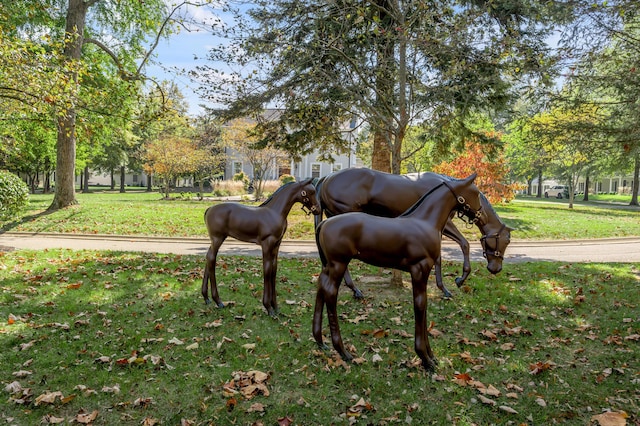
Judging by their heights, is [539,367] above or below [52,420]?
above

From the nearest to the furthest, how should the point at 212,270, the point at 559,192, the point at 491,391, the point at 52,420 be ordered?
the point at 52,420
the point at 491,391
the point at 212,270
the point at 559,192

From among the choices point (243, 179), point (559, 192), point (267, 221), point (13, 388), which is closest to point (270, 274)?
point (267, 221)

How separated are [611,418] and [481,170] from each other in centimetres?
1812

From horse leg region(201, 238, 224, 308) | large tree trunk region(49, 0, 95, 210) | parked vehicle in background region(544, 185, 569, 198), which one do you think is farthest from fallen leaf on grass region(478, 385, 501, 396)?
parked vehicle in background region(544, 185, 569, 198)

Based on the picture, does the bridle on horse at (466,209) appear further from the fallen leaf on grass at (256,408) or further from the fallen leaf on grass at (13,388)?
the fallen leaf on grass at (13,388)

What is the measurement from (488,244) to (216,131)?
38732mm

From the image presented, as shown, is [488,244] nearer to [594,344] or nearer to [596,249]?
[594,344]

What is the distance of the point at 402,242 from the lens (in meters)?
4.69

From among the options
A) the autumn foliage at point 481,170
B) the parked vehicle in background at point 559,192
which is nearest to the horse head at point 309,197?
the autumn foliage at point 481,170

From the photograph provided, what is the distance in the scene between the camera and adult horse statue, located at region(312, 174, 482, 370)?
4695 millimetres

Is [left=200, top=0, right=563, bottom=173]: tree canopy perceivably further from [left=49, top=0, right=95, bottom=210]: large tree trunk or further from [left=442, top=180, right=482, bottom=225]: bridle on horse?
[left=49, top=0, right=95, bottom=210]: large tree trunk

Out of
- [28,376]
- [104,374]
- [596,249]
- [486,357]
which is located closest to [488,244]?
[486,357]

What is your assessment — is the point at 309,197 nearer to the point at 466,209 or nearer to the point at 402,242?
the point at 402,242

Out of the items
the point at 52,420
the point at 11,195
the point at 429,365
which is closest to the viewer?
the point at 52,420
